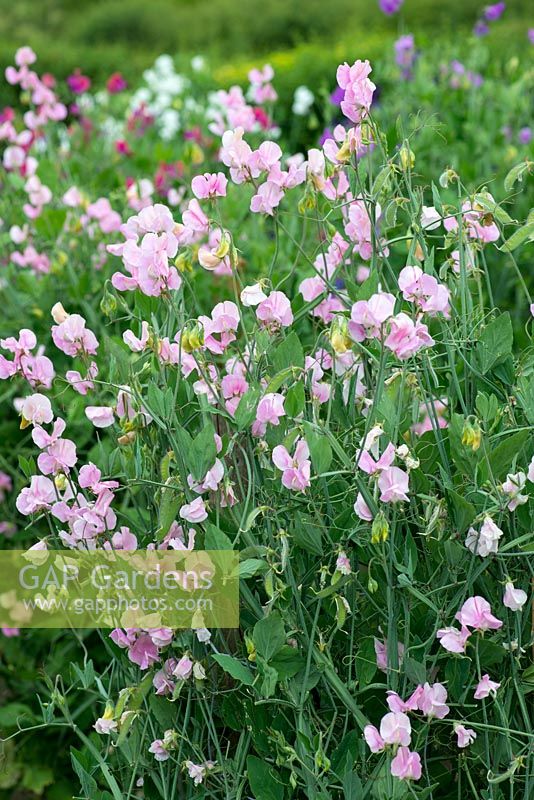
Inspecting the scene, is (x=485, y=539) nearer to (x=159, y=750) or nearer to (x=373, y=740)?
(x=373, y=740)

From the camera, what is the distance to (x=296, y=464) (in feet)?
4.45

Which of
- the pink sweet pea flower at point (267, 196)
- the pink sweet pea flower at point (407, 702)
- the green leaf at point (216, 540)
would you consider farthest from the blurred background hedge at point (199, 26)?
the pink sweet pea flower at point (407, 702)

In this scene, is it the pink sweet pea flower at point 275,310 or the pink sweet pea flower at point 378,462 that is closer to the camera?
the pink sweet pea flower at point 378,462

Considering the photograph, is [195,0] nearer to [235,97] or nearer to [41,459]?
[235,97]

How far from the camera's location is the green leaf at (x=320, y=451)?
53.2 inches

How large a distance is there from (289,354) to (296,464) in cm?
20

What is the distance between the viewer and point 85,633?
258 cm

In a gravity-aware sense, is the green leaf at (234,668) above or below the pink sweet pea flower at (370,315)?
below

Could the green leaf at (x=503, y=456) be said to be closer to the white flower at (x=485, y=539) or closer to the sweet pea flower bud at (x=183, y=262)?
the white flower at (x=485, y=539)

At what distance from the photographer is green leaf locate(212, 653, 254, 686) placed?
1363mm

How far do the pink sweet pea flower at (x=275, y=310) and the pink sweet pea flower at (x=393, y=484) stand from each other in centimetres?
30

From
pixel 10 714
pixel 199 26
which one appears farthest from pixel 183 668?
pixel 199 26

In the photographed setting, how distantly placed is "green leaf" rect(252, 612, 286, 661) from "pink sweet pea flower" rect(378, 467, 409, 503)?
0.21 meters

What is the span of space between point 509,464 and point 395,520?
168 mm
